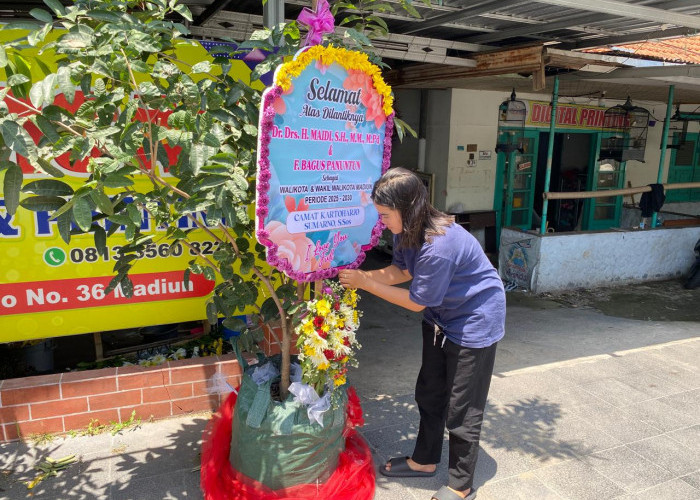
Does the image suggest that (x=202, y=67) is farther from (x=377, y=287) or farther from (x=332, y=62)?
(x=377, y=287)

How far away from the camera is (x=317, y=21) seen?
2.40 meters

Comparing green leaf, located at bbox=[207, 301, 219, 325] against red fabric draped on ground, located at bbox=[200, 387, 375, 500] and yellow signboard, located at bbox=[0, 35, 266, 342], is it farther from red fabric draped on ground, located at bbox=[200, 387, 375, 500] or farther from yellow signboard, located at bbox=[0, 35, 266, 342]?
red fabric draped on ground, located at bbox=[200, 387, 375, 500]

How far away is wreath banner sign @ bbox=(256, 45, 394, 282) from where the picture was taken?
231 centimetres

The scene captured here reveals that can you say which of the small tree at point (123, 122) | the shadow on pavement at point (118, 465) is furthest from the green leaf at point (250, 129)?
the shadow on pavement at point (118, 465)

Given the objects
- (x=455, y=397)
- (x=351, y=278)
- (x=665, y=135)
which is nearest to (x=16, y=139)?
(x=351, y=278)

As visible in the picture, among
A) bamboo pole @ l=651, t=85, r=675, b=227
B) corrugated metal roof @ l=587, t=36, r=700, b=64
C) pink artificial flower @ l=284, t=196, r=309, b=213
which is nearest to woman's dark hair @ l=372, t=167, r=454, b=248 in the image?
pink artificial flower @ l=284, t=196, r=309, b=213

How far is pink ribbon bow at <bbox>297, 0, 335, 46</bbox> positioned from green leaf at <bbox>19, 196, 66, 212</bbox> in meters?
1.27

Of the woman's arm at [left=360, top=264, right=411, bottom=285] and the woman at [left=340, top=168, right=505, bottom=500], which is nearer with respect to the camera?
the woman at [left=340, top=168, right=505, bottom=500]

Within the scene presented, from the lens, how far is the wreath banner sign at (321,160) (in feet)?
7.59

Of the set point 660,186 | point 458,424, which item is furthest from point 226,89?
point 660,186

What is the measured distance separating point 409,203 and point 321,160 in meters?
0.47

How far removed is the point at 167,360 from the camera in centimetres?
398

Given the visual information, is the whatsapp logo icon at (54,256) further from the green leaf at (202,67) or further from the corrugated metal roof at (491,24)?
the corrugated metal roof at (491,24)

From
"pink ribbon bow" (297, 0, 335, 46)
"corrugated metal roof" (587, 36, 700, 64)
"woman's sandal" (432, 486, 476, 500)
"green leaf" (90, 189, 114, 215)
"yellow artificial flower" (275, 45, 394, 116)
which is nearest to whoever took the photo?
"green leaf" (90, 189, 114, 215)
